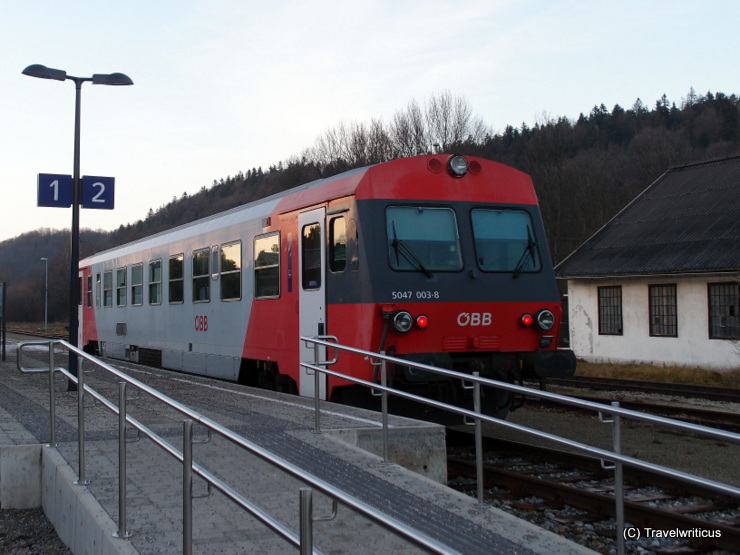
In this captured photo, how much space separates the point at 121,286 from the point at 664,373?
13.4m

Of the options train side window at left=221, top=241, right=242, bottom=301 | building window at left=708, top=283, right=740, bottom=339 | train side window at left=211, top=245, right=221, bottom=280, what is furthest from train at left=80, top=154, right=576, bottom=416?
building window at left=708, top=283, right=740, bottom=339

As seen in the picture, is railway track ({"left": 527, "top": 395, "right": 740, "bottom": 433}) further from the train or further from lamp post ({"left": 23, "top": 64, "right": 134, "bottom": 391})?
lamp post ({"left": 23, "top": 64, "right": 134, "bottom": 391})

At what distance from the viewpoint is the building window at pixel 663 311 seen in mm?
22594

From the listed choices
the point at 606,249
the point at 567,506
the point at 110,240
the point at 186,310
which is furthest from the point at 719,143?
the point at 110,240

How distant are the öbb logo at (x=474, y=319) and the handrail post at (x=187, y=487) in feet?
18.1

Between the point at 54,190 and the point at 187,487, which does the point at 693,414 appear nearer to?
the point at 54,190

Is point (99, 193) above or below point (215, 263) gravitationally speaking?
above

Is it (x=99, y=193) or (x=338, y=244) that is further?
(x=99, y=193)

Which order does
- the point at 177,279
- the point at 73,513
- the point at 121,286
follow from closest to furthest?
1. the point at 73,513
2. the point at 177,279
3. the point at 121,286

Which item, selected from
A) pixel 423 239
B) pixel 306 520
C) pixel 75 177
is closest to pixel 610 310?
pixel 423 239

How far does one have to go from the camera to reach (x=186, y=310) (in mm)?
14273

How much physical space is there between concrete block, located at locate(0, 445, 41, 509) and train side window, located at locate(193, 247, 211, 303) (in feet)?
21.1

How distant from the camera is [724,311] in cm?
2102

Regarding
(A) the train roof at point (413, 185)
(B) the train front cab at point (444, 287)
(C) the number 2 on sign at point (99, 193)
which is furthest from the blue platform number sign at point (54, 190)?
(B) the train front cab at point (444, 287)
